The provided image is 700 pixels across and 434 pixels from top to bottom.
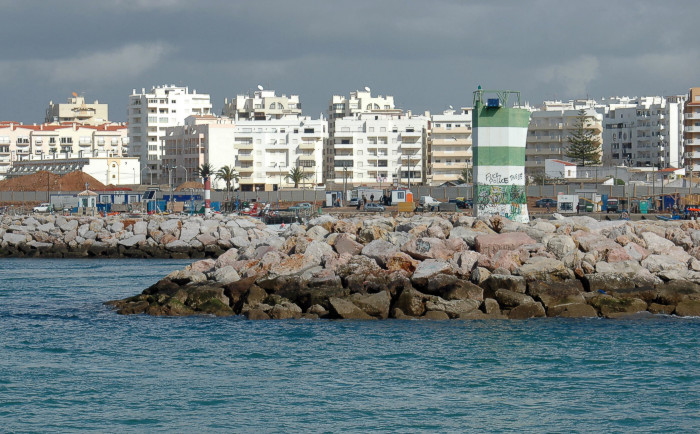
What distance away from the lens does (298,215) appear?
5797cm

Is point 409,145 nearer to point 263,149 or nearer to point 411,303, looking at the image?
point 263,149

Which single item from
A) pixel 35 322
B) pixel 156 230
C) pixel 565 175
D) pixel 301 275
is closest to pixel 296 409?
pixel 301 275

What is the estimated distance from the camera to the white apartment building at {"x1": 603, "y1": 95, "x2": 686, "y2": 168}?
120000mm

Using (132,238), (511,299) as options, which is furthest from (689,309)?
(132,238)

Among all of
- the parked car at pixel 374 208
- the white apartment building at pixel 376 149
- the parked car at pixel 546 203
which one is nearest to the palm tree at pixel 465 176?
the white apartment building at pixel 376 149

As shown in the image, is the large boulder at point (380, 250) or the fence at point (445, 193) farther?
the fence at point (445, 193)

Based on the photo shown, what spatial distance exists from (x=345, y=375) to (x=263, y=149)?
9719 centimetres

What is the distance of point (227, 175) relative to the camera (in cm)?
10656

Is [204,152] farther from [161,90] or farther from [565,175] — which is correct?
[565,175]

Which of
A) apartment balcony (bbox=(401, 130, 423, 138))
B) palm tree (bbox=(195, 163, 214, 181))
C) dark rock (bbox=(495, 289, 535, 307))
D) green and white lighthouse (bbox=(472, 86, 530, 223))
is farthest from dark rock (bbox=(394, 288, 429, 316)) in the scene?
apartment balcony (bbox=(401, 130, 423, 138))

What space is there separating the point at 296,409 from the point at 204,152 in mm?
100965

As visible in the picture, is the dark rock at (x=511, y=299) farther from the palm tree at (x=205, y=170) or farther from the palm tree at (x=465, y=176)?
the palm tree at (x=205, y=170)

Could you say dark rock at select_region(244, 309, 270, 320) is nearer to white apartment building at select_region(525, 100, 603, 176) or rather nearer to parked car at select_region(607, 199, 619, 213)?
parked car at select_region(607, 199, 619, 213)

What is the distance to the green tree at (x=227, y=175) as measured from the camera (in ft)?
350
